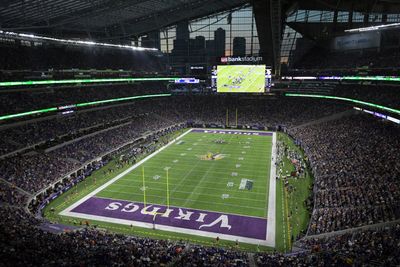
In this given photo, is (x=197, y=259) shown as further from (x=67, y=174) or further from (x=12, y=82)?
(x=12, y=82)

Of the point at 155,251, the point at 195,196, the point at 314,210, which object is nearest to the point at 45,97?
the point at 195,196

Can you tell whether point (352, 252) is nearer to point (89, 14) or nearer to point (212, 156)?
point (212, 156)

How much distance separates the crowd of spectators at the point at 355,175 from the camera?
18.4m

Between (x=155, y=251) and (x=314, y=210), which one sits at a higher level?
(x=155, y=251)

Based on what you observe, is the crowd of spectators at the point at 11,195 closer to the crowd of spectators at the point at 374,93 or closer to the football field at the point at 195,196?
the football field at the point at 195,196

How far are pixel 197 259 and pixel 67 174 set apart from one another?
19029mm

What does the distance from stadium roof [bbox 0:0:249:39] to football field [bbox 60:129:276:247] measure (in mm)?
17017

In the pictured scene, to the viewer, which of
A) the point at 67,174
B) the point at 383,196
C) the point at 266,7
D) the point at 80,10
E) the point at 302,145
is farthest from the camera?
the point at 266,7

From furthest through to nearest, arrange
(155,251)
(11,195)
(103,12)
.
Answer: (103,12) < (11,195) < (155,251)

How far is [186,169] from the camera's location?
32.7 meters

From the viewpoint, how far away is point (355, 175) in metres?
23.8

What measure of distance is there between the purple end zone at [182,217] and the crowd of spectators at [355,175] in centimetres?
410

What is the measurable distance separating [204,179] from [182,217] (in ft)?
25.0

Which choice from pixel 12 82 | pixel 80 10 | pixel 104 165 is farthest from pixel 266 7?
pixel 12 82
